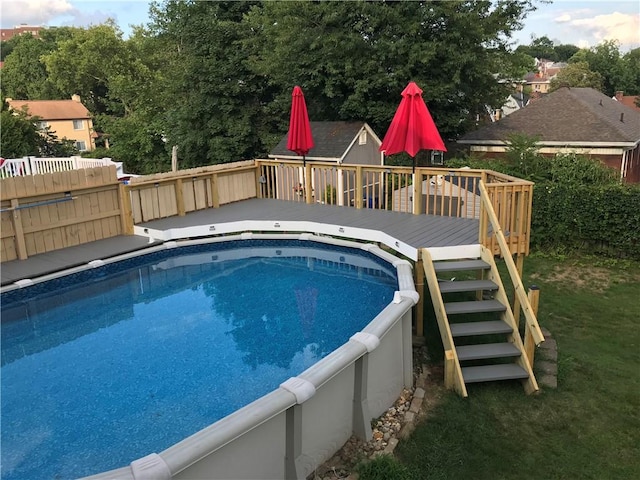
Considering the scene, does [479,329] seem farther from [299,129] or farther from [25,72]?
[25,72]

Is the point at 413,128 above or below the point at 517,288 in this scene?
above

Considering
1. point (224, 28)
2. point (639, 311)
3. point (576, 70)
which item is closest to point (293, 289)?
point (639, 311)

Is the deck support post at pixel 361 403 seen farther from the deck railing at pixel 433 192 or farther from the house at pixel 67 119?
the house at pixel 67 119

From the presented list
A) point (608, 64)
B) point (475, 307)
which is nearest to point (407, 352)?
point (475, 307)

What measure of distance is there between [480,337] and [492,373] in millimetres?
1218

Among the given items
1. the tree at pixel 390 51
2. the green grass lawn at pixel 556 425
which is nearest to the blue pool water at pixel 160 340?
the green grass lawn at pixel 556 425

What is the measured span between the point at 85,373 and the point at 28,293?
266cm

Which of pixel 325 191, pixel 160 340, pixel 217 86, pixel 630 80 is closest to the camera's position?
pixel 160 340

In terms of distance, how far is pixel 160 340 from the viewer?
21.1 feet

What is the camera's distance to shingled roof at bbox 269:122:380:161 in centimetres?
1691

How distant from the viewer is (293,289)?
8055mm

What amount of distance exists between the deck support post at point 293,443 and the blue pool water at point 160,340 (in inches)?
38.6

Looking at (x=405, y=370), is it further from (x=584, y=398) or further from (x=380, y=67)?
(x=380, y=67)

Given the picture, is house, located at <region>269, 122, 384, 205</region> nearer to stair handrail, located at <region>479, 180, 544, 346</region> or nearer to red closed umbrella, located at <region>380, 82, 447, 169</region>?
red closed umbrella, located at <region>380, 82, 447, 169</region>
